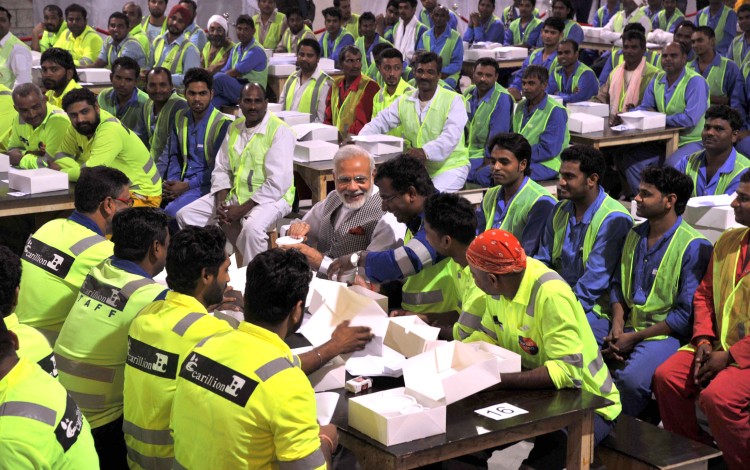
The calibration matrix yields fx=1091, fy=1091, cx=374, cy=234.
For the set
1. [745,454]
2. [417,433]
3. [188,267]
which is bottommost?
[745,454]

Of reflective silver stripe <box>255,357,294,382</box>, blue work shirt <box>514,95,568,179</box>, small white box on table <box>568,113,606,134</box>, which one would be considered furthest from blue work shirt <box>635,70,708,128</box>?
reflective silver stripe <box>255,357,294,382</box>

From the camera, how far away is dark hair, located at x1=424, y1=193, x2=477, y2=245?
12.6 feet

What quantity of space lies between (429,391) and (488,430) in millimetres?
210

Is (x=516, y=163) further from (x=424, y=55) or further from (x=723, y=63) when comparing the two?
(x=723, y=63)

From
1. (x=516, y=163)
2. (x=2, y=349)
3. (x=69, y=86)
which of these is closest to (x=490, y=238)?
(x=2, y=349)

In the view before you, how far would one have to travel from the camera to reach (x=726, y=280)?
407 centimetres

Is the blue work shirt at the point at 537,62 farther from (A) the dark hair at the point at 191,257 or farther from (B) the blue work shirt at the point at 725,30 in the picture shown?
(A) the dark hair at the point at 191,257

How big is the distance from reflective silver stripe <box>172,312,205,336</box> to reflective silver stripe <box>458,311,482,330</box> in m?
1.00

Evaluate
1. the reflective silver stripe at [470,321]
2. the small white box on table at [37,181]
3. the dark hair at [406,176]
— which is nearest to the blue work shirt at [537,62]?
the small white box on table at [37,181]

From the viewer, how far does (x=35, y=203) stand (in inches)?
227

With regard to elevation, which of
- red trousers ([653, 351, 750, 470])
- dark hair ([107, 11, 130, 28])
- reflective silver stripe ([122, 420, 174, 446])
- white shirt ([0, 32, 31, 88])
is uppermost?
dark hair ([107, 11, 130, 28])

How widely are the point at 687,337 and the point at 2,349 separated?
9.32ft

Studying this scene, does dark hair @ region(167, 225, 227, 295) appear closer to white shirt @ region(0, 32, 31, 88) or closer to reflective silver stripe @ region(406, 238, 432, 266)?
reflective silver stripe @ region(406, 238, 432, 266)

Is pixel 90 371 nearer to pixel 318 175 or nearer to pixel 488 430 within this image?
pixel 488 430
